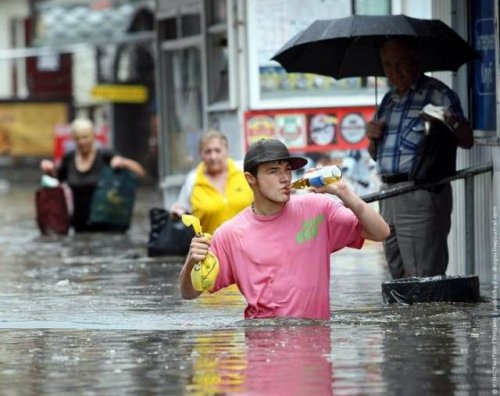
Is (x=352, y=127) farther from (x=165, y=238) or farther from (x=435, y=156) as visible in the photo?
(x=435, y=156)

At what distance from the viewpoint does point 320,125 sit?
1727 centimetres

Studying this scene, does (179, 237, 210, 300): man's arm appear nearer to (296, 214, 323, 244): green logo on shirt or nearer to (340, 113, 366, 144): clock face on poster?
(296, 214, 323, 244): green logo on shirt

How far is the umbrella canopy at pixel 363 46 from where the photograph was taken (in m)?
11.9

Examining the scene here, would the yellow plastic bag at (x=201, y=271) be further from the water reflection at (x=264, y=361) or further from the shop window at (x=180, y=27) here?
the shop window at (x=180, y=27)

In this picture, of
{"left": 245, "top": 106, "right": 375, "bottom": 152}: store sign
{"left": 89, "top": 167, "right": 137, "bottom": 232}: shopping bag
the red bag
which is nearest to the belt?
{"left": 245, "top": 106, "right": 375, "bottom": 152}: store sign

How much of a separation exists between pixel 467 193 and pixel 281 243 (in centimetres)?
294

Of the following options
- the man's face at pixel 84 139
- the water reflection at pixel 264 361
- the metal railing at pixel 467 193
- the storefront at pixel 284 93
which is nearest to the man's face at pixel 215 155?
the storefront at pixel 284 93

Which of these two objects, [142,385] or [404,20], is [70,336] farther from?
[404,20]

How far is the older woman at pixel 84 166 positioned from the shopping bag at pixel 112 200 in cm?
10

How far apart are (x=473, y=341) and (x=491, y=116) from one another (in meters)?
3.42

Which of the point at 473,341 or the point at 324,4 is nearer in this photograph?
the point at 473,341

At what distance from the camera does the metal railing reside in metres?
11.5

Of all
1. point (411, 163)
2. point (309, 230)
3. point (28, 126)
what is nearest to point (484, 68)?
point (411, 163)

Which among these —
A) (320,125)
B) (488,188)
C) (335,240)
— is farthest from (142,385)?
(320,125)
